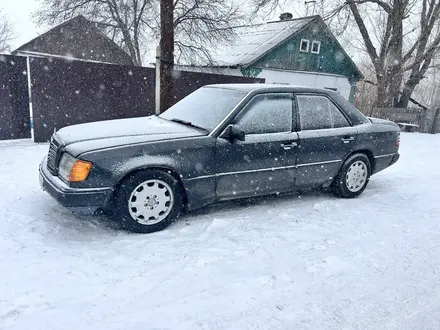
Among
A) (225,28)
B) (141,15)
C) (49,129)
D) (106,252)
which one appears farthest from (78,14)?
(106,252)

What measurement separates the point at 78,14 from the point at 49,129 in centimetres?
1080

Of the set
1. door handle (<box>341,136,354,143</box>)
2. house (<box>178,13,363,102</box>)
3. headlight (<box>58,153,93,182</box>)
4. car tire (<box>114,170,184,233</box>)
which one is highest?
house (<box>178,13,363,102</box>)

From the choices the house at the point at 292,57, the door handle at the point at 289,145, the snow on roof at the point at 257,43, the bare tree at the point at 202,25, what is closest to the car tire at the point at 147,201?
the door handle at the point at 289,145

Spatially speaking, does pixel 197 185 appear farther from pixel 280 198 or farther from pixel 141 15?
pixel 141 15

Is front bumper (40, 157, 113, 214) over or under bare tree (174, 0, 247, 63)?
under

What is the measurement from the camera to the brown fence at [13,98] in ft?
26.4

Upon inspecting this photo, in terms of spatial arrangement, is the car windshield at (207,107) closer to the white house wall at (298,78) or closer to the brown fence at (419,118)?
the brown fence at (419,118)

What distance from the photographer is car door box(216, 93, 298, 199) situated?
4258mm

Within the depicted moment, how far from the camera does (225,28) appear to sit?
1545cm

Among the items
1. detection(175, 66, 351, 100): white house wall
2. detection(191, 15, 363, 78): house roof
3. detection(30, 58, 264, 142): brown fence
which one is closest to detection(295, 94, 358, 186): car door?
detection(30, 58, 264, 142): brown fence

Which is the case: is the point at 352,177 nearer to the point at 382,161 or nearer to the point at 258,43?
the point at 382,161

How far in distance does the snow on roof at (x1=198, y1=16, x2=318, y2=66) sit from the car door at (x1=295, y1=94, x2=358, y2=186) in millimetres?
14887

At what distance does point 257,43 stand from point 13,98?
1621 centimetres

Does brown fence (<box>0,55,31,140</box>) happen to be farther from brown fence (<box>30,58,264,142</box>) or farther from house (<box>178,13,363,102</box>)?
house (<box>178,13,363,102</box>)
